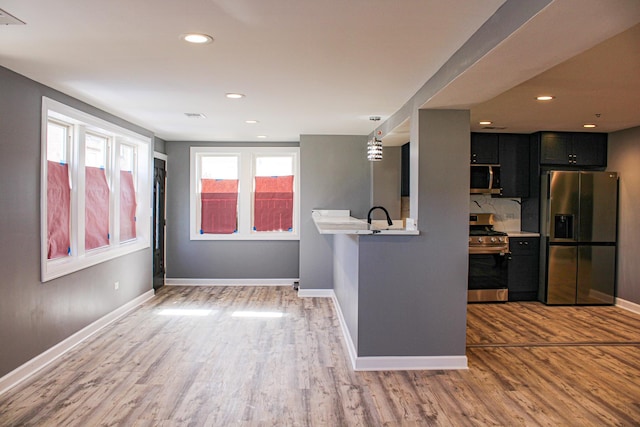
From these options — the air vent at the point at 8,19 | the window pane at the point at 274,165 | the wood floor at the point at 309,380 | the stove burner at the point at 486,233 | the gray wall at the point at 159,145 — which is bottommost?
the wood floor at the point at 309,380

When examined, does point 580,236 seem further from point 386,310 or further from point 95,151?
point 95,151

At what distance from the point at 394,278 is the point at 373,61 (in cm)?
173

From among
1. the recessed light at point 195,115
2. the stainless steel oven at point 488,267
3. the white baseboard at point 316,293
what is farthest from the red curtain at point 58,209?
the stainless steel oven at point 488,267

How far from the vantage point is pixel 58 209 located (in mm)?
4062

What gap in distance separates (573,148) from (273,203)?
435 cm

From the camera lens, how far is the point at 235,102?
4234 mm

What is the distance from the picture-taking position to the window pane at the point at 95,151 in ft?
15.5

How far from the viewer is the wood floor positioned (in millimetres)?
2834

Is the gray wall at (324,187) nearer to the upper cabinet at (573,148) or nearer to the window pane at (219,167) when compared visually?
the window pane at (219,167)

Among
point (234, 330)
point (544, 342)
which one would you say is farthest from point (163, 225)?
point (544, 342)

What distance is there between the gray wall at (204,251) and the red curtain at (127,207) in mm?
1192

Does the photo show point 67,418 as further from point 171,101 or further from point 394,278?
point 171,101

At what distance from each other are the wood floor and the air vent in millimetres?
2304

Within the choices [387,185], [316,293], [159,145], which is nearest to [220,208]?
[159,145]
